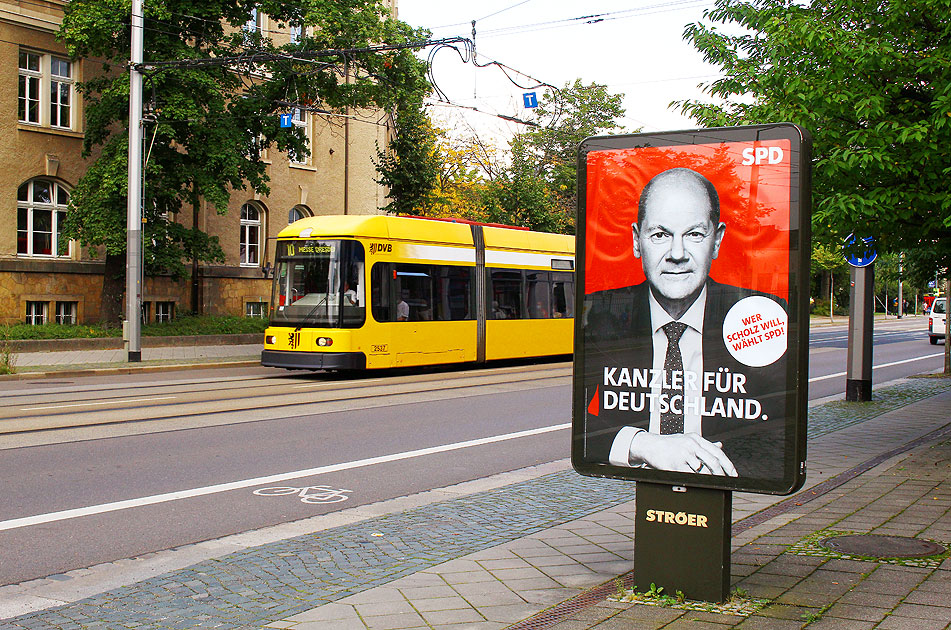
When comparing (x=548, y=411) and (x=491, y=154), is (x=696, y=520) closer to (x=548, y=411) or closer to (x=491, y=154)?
(x=548, y=411)

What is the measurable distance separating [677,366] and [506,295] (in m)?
17.4

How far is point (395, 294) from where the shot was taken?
18.8 meters

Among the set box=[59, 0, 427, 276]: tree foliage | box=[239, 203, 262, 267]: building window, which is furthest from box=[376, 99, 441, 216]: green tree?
box=[239, 203, 262, 267]: building window

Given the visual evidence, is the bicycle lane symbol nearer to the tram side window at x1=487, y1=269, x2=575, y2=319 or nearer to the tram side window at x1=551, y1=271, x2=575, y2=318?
the tram side window at x1=487, y1=269, x2=575, y2=319

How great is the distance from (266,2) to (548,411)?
17496mm

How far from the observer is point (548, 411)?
529 inches

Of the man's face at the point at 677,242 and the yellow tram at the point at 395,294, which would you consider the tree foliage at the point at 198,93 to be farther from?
the man's face at the point at 677,242

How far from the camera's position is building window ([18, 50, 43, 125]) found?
26031 millimetres

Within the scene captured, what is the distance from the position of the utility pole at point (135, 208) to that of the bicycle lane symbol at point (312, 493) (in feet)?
47.4

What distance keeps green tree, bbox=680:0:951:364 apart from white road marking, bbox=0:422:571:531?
4.31m

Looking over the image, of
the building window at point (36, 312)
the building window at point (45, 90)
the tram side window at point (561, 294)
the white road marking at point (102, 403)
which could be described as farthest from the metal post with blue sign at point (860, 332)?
the building window at point (45, 90)

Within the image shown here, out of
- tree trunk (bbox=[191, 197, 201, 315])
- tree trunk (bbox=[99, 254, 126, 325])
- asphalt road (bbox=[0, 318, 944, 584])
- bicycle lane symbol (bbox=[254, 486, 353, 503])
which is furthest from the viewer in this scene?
tree trunk (bbox=[191, 197, 201, 315])

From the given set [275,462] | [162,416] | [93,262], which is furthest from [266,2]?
[275,462]

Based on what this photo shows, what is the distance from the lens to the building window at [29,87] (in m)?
26.0
